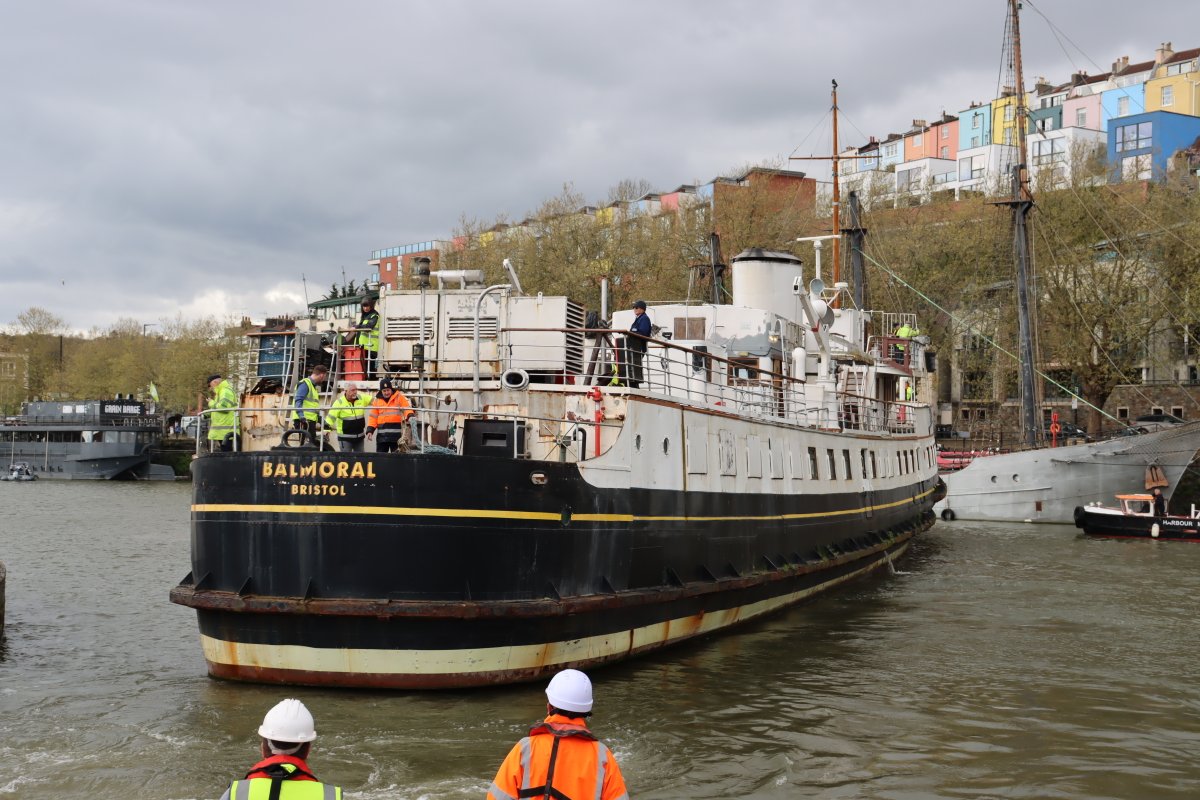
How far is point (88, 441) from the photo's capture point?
258ft

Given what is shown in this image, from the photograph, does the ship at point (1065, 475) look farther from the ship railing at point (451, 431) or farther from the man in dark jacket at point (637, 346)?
the ship railing at point (451, 431)

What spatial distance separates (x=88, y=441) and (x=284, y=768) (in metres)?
81.2

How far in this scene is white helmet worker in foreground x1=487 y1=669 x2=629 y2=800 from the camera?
536cm

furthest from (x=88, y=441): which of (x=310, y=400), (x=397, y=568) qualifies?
(x=397, y=568)

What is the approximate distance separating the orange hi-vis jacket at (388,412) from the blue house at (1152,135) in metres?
74.9

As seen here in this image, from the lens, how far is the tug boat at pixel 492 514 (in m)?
12.0

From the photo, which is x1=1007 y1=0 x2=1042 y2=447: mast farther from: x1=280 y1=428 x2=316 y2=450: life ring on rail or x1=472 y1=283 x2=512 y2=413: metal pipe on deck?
x1=280 y1=428 x2=316 y2=450: life ring on rail

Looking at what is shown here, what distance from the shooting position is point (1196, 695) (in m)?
13.7

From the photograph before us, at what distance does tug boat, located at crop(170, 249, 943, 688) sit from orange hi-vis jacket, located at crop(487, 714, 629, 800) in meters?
6.59

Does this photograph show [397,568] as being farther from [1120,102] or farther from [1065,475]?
[1120,102]

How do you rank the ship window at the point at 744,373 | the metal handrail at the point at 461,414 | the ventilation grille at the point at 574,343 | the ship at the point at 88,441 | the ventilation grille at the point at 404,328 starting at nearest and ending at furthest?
the metal handrail at the point at 461,414, the ventilation grille at the point at 574,343, the ventilation grille at the point at 404,328, the ship window at the point at 744,373, the ship at the point at 88,441

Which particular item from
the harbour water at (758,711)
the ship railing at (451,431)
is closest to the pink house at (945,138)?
the harbour water at (758,711)

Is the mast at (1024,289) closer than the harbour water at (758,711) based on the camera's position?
No

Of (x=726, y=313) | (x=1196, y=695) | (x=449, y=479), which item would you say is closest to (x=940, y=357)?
(x=726, y=313)
